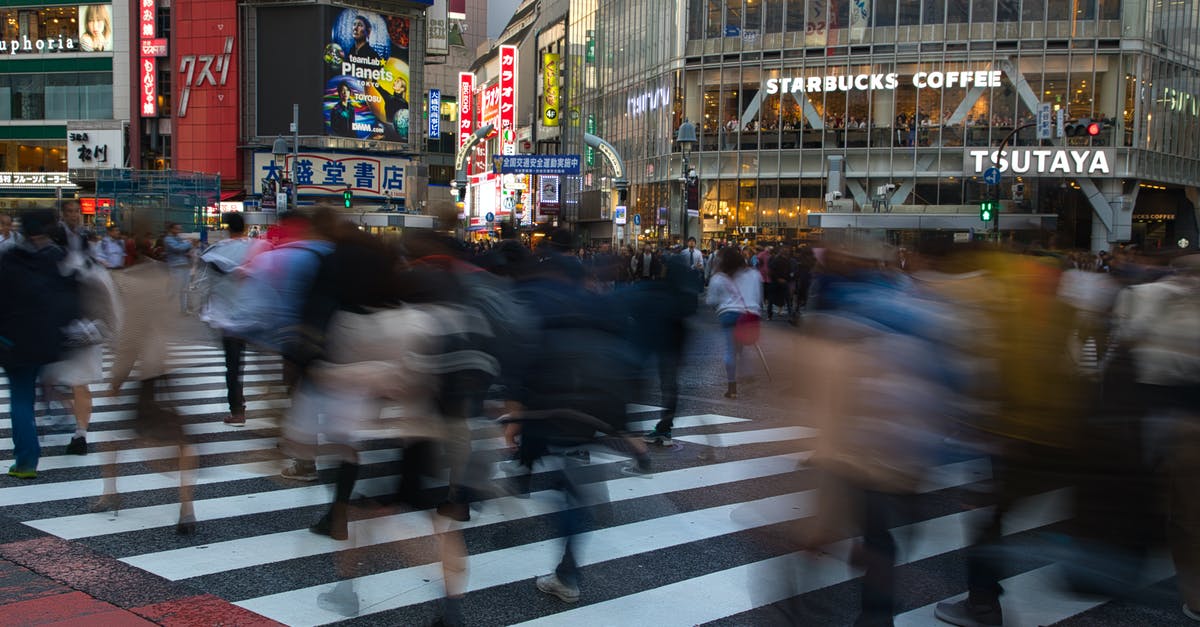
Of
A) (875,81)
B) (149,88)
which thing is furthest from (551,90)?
(875,81)

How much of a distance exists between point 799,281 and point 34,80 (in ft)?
196

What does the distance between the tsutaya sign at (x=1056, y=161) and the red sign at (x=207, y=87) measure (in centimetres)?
3936

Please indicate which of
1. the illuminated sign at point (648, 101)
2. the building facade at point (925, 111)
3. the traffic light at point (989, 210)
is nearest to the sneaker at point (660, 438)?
the traffic light at point (989, 210)

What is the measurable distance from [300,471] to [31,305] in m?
2.35

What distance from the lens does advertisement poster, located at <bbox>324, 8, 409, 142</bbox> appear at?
54531mm

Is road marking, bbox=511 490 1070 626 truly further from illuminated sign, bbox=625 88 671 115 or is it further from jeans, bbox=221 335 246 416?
illuminated sign, bbox=625 88 671 115

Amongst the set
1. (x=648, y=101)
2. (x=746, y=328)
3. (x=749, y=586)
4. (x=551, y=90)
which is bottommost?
(x=749, y=586)

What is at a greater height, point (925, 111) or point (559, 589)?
point (925, 111)

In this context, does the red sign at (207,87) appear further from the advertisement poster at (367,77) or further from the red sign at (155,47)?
the advertisement poster at (367,77)

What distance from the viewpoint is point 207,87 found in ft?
186

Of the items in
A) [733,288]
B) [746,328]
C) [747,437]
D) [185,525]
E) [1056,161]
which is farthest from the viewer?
[1056,161]

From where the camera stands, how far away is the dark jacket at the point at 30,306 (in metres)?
7.30

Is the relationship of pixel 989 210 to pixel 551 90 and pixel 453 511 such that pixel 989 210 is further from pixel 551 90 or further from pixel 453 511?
pixel 551 90

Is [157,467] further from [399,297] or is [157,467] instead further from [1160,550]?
[1160,550]
